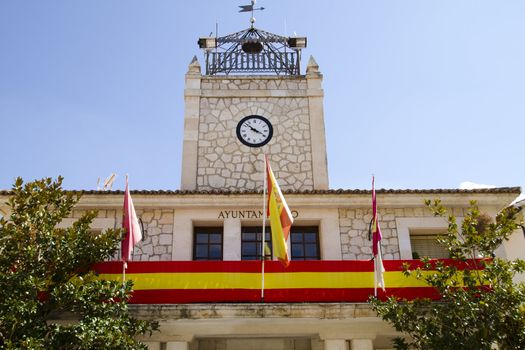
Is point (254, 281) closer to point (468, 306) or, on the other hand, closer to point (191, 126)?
point (468, 306)

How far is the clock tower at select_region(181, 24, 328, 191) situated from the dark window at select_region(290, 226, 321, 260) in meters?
1.63

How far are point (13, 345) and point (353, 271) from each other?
6.48 metres

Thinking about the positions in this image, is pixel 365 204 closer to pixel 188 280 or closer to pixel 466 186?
pixel 466 186

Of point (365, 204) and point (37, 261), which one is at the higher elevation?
point (365, 204)

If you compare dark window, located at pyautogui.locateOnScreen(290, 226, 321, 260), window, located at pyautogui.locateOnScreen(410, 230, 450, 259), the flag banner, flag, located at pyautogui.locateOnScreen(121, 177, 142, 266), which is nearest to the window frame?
dark window, located at pyautogui.locateOnScreen(290, 226, 321, 260)

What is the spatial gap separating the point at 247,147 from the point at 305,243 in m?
3.51

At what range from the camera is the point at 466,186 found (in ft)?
45.9

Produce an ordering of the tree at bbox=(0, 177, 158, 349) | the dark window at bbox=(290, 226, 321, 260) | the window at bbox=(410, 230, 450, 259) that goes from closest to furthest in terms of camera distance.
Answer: the tree at bbox=(0, 177, 158, 349) < the dark window at bbox=(290, 226, 321, 260) < the window at bbox=(410, 230, 450, 259)

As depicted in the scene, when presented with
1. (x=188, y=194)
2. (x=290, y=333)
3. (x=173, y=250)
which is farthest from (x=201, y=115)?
(x=290, y=333)

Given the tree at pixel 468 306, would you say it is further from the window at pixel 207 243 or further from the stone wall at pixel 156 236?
the stone wall at pixel 156 236

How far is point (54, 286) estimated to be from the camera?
9664 mm

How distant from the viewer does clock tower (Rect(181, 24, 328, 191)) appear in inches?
583

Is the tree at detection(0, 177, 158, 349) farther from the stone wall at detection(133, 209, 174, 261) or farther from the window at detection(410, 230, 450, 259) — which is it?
the window at detection(410, 230, 450, 259)

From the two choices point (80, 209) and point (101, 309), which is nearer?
point (101, 309)
